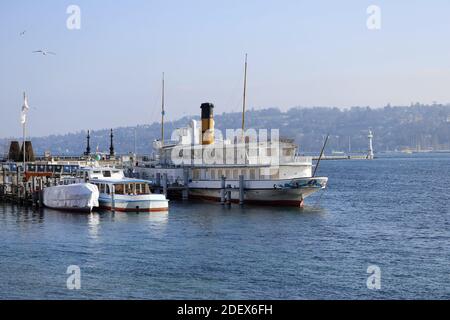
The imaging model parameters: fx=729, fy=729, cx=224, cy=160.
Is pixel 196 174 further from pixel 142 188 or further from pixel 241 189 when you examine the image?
pixel 142 188

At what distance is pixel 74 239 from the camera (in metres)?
45.5

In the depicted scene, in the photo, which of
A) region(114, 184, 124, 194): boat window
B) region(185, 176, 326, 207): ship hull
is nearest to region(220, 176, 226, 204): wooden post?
region(185, 176, 326, 207): ship hull

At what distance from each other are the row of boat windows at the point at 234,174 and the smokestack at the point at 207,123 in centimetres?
441

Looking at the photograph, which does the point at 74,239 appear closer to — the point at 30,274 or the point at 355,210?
the point at 30,274

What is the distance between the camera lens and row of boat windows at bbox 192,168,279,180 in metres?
68.0

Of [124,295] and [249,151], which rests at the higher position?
[249,151]

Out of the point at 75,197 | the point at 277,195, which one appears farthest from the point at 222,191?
the point at 75,197

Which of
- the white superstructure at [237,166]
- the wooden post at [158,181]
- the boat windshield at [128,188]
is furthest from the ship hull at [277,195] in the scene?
the boat windshield at [128,188]

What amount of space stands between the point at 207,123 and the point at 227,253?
3892cm

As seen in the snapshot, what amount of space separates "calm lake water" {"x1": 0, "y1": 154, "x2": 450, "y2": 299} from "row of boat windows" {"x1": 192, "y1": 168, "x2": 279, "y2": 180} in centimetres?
467

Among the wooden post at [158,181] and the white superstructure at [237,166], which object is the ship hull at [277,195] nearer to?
the white superstructure at [237,166]

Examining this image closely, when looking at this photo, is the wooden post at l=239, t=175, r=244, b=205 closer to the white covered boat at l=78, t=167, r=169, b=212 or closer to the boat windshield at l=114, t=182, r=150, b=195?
the white covered boat at l=78, t=167, r=169, b=212
